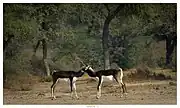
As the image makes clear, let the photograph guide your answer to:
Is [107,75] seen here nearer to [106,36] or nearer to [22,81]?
[106,36]

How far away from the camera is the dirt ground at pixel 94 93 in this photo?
3.33 m

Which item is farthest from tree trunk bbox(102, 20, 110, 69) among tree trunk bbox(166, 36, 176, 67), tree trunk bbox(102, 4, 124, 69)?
tree trunk bbox(166, 36, 176, 67)

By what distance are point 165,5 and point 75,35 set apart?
696 mm

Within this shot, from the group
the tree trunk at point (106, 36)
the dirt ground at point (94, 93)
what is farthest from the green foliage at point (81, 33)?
the dirt ground at point (94, 93)

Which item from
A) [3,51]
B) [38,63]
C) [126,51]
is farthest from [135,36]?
[3,51]

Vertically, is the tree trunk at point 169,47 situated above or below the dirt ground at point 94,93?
above

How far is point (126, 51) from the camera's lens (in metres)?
3.36

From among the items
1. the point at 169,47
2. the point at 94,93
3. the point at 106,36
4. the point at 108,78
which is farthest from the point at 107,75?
the point at 169,47

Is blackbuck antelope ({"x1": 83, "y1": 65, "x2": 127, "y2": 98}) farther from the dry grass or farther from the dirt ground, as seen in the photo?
the dry grass

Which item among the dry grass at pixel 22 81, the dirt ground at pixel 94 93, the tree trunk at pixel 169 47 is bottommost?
the dirt ground at pixel 94 93

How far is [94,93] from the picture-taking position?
3.36 metres

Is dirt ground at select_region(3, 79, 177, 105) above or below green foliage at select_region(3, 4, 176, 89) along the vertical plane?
below

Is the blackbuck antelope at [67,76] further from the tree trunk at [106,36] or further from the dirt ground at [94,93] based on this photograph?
the tree trunk at [106,36]

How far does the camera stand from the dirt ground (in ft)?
10.9
